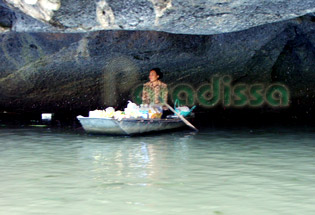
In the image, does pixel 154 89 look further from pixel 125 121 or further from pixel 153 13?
pixel 153 13

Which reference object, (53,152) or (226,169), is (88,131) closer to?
(53,152)

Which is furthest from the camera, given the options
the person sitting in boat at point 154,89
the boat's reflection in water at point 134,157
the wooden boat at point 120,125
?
the person sitting in boat at point 154,89

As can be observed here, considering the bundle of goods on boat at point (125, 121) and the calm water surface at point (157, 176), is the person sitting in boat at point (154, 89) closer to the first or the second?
the bundle of goods on boat at point (125, 121)

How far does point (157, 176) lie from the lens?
483 centimetres

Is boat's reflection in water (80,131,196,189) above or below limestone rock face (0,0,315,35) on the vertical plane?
below

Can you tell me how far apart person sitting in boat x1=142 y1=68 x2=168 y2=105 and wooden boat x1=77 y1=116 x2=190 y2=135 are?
844 mm

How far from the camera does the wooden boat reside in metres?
8.16

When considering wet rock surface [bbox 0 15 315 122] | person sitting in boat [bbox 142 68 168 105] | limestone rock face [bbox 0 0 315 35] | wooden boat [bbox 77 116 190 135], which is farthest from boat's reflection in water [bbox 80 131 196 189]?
wet rock surface [bbox 0 15 315 122]

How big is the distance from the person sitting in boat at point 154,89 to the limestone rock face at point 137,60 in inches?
79.2

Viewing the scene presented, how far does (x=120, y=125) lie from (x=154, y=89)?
168 cm

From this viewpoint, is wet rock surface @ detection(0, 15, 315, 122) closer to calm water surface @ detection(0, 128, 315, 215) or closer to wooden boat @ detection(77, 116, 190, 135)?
wooden boat @ detection(77, 116, 190, 135)

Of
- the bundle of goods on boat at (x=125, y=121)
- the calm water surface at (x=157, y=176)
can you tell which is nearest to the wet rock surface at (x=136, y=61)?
the bundle of goods on boat at (x=125, y=121)

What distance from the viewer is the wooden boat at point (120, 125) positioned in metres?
8.16

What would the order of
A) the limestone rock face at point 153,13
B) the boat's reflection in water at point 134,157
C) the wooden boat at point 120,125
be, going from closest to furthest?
the boat's reflection in water at point 134,157, the limestone rock face at point 153,13, the wooden boat at point 120,125
